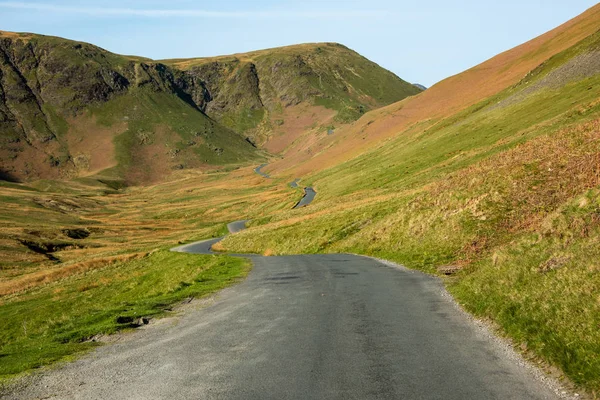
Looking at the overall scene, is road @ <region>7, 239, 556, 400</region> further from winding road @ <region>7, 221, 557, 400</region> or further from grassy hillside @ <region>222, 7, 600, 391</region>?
grassy hillside @ <region>222, 7, 600, 391</region>

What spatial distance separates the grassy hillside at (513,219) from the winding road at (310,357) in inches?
59.3

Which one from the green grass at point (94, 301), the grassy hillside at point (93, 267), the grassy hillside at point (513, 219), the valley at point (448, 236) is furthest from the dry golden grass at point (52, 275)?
the grassy hillside at point (513, 219)

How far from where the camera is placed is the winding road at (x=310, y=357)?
10398 millimetres

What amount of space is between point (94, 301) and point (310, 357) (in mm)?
34533

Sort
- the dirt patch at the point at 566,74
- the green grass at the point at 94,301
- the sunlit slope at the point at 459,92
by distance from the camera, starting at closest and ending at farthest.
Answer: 1. the green grass at the point at 94,301
2. the dirt patch at the point at 566,74
3. the sunlit slope at the point at 459,92

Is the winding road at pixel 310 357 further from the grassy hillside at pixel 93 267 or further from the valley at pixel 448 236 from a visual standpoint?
the grassy hillside at pixel 93 267

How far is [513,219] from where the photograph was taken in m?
29.2

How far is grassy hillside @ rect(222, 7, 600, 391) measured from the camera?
13508 mm

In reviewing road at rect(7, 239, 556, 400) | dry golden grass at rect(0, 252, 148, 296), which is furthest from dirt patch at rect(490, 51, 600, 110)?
dry golden grass at rect(0, 252, 148, 296)

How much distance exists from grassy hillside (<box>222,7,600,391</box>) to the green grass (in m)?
11.5

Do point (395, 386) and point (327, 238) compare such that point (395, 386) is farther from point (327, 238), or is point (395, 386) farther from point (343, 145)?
point (343, 145)

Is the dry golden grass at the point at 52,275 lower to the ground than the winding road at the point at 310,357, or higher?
lower

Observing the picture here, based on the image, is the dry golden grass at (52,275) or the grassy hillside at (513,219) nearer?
the grassy hillside at (513,219)

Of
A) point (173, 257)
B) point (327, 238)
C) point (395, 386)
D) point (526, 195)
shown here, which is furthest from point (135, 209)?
point (395, 386)
